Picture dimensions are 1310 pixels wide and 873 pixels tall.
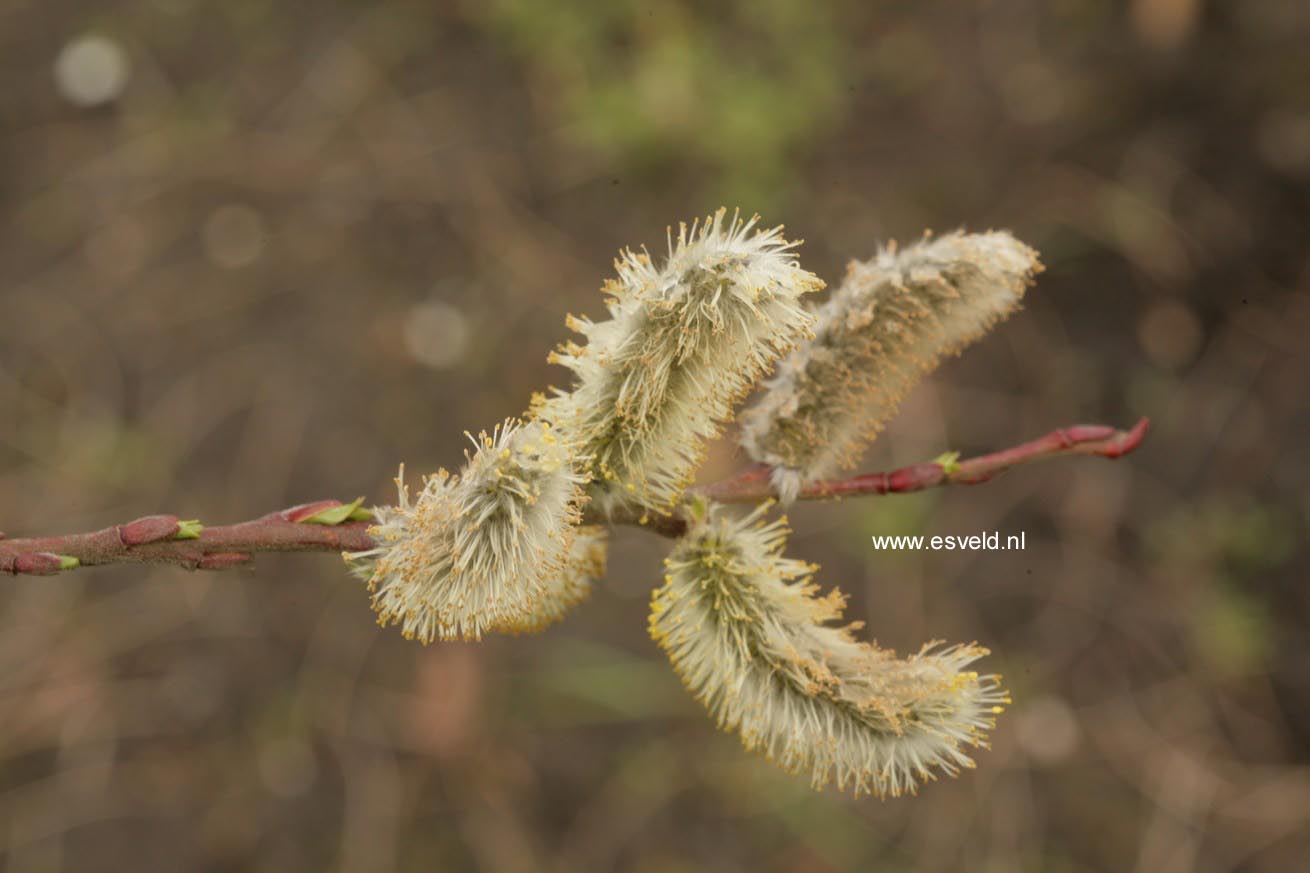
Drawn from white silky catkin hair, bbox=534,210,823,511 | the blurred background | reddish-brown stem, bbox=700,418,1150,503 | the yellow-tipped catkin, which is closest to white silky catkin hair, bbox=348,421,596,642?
white silky catkin hair, bbox=534,210,823,511

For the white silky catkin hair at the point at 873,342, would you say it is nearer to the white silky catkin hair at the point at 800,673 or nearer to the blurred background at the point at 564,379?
the white silky catkin hair at the point at 800,673

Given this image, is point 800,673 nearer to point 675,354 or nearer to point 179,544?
point 675,354

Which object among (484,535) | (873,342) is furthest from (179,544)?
(873,342)

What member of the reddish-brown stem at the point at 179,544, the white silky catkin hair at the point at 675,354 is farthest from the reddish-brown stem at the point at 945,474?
the reddish-brown stem at the point at 179,544

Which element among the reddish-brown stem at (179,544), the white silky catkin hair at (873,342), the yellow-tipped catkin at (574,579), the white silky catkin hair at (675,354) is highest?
the white silky catkin hair at (873,342)

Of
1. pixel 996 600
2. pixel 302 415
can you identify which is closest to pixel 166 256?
pixel 302 415
